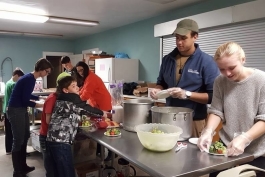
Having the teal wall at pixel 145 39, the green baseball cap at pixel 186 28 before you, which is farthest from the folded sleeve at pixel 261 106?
the teal wall at pixel 145 39

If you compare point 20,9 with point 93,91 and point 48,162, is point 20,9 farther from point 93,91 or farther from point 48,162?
point 48,162

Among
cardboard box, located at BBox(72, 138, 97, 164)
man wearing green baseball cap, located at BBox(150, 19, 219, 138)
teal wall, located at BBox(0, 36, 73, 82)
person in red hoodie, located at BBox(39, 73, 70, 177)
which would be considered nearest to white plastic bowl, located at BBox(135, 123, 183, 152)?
man wearing green baseball cap, located at BBox(150, 19, 219, 138)

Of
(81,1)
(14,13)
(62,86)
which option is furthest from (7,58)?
(62,86)

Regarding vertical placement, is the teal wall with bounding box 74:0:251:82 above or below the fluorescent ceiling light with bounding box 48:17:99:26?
below

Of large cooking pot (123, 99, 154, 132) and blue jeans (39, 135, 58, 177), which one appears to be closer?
large cooking pot (123, 99, 154, 132)

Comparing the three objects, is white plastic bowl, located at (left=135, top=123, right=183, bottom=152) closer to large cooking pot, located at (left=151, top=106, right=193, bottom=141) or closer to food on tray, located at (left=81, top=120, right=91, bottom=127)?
large cooking pot, located at (left=151, top=106, right=193, bottom=141)

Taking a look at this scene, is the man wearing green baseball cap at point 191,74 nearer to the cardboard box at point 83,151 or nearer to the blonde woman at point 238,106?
the blonde woman at point 238,106

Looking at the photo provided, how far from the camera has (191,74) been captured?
1758mm

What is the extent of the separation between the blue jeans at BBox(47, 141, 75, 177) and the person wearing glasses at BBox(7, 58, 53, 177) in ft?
2.97

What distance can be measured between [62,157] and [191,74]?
4.31 feet

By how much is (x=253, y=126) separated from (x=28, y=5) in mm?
3790

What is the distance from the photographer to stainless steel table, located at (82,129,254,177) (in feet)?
3.66

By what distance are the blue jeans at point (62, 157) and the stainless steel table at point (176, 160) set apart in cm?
77

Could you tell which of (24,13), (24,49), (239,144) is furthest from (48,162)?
(24,49)
